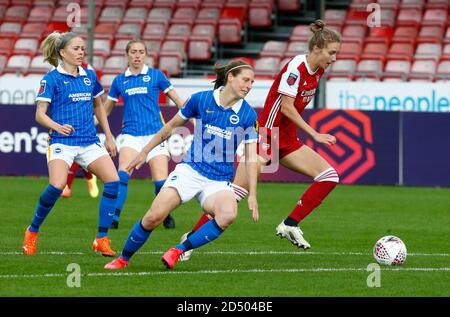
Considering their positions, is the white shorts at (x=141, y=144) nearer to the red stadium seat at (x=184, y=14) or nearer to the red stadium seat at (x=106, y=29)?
the red stadium seat at (x=184, y=14)

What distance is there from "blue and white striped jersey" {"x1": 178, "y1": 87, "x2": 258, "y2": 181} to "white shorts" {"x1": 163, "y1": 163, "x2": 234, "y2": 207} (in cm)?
5

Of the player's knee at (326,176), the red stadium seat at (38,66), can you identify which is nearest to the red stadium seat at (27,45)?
the red stadium seat at (38,66)

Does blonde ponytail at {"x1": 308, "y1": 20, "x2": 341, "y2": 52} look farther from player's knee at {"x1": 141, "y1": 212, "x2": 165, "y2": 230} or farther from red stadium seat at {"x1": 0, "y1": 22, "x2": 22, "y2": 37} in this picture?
red stadium seat at {"x1": 0, "y1": 22, "x2": 22, "y2": 37}

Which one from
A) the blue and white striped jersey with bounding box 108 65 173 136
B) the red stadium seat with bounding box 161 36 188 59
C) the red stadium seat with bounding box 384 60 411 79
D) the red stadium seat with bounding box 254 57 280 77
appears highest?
the red stadium seat with bounding box 161 36 188 59

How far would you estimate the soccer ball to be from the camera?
10.9 m

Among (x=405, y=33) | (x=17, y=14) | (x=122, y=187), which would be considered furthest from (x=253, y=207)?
(x=17, y=14)

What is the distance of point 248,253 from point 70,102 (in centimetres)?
231

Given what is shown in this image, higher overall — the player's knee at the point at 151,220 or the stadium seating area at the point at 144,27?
the stadium seating area at the point at 144,27

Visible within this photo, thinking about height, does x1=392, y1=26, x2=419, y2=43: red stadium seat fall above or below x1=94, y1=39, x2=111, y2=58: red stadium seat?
below

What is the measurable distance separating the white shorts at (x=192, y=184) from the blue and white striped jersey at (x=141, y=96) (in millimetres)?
4341

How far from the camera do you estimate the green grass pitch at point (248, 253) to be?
934 cm

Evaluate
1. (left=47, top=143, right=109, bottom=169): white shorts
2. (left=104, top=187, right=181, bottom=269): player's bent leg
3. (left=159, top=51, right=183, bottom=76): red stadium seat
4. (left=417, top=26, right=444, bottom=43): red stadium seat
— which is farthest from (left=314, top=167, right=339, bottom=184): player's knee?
(left=159, top=51, right=183, bottom=76): red stadium seat

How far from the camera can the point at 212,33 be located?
2806 centimetres

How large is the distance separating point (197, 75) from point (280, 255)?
647 inches
